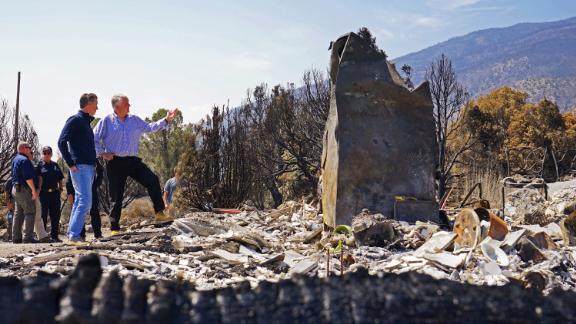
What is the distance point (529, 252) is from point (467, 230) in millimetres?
836

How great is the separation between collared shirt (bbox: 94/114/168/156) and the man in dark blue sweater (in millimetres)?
583

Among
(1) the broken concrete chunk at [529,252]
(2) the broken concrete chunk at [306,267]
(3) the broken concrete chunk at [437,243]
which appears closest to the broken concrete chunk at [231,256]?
(2) the broken concrete chunk at [306,267]

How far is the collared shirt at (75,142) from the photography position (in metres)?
6.99

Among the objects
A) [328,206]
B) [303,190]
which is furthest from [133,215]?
[328,206]

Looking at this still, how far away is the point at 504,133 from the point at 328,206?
2526 cm

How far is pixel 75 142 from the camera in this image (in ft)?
23.0

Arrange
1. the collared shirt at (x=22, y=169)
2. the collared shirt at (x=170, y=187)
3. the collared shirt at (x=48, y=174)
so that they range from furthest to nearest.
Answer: the collared shirt at (x=170, y=187), the collared shirt at (x=48, y=174), the collared shirt at (x=22, y=169)

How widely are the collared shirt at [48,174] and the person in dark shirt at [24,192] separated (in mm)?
336

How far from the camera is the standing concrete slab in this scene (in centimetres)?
829

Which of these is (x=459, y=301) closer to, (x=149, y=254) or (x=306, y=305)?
(x=306, y=305)

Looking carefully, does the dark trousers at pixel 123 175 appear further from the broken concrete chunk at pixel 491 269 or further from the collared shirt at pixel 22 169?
the broken concrete chunk at pixel 491 269

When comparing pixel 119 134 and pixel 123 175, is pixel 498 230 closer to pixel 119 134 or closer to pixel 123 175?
pixel 123 175

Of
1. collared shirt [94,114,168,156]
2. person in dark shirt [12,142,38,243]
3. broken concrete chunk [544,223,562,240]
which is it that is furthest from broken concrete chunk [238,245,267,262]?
person in dark shirt [12,142,38,243]

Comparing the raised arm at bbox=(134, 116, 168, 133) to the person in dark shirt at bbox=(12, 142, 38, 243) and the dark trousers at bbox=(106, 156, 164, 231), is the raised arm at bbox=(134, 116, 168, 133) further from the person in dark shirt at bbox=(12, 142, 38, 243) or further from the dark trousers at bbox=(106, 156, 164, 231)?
the person in dark shirt at bbox=(12, 142, 38, 243)
